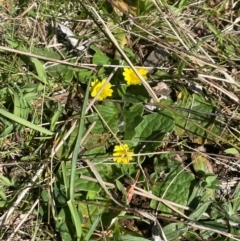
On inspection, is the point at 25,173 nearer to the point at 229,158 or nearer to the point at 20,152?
the point at 20,152

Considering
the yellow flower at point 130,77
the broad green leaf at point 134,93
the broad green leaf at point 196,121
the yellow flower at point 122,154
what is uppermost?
the yellow flower at point 130,77

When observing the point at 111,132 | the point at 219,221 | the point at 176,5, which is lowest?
the point at 219,221

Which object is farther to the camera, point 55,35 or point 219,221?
point 55,35

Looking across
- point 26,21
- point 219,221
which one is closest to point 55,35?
point 26,21

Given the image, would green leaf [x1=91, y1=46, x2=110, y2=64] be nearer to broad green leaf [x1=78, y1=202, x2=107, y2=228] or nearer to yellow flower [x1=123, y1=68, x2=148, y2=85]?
yellow flower [x1=123, y1=68, x2=148, y2=85]

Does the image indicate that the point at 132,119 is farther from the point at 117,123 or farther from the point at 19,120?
the point at 19,120

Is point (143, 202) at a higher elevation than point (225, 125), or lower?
lower

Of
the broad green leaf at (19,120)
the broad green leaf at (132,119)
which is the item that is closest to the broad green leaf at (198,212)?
the broad green leaf at (132,119)

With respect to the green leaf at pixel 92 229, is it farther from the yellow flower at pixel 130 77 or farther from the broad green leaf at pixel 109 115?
the yellow flower at pixel 130 77

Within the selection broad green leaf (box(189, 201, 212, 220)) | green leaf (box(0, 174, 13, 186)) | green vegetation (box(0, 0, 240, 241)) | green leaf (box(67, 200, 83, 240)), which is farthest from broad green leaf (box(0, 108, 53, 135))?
broad green leaf (box(189, 201, 212, 220))
